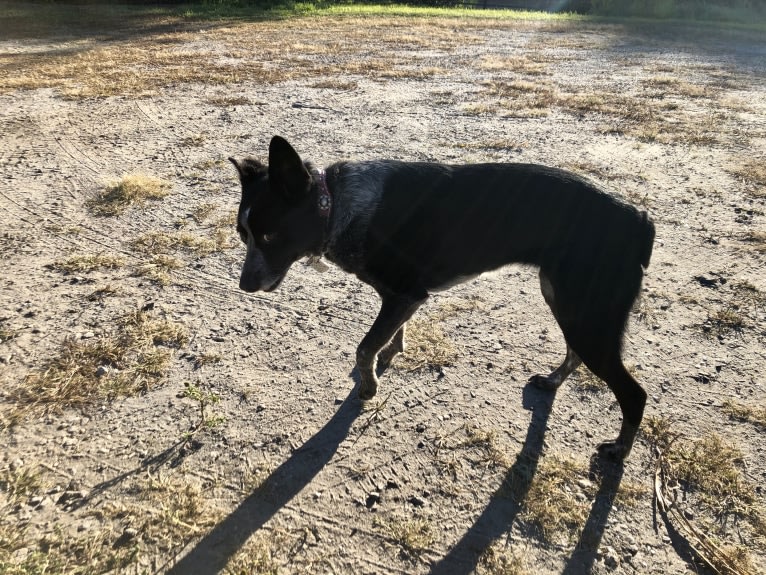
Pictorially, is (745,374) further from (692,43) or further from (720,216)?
(692,43)

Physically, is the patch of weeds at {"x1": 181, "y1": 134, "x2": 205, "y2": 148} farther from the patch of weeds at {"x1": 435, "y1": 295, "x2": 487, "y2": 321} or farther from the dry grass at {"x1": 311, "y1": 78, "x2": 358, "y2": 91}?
the patch of weeds at {"x1": 435, "y1": 295, "x2": 487, "y2": 321}

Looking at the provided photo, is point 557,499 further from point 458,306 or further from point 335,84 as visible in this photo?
point 335,84

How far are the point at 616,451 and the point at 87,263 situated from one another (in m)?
4.56

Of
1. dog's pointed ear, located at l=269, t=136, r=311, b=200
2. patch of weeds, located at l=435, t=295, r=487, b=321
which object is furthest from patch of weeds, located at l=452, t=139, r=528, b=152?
dog's pointed ear, located at l=269, t=136, r=311, b=200

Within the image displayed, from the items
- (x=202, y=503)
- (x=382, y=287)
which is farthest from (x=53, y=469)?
(x=382, y=287)

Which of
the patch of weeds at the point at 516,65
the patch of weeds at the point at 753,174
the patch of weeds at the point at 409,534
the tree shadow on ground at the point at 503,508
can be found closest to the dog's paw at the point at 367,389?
the patch of weeds at the point at 409,534

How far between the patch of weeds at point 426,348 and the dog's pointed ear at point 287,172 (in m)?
1.48

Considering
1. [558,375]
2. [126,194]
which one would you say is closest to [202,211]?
[126,194]

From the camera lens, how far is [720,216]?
18.0 ft

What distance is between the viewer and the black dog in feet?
8.71

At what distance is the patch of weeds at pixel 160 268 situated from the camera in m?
4.30

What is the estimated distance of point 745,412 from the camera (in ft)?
10.2

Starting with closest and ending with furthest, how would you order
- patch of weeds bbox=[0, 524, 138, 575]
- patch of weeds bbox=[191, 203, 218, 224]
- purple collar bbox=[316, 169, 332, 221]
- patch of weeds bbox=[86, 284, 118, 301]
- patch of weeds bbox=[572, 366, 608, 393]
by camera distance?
1. patch of weeds bbox=[0, 524, 138, 575]
2. purple collar bbox=[316, 169, 332, 221]
3. patch of weeds bbox=[572, 366, 608, 393]
4. patch of weeds bbox=[86, 284, 118, 301]
5. patch of weeds bbox=[191, 203, 218, 224]

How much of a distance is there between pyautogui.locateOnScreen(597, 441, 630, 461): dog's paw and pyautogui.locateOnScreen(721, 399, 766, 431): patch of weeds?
2.86 ft
